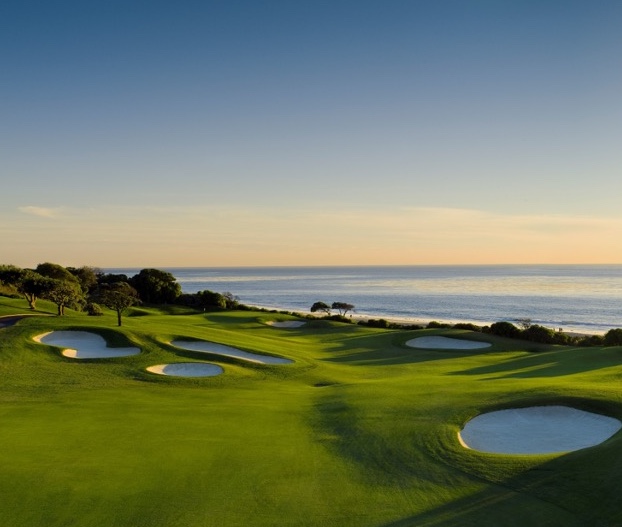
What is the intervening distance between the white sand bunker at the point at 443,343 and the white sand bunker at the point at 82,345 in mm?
23541

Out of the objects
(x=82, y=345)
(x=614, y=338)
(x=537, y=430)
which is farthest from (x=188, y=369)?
(x=614, y=338)

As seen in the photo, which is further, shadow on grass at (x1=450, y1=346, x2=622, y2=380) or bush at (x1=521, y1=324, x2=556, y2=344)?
bush at (x1=521, y1=324, x2=556, y2=344)

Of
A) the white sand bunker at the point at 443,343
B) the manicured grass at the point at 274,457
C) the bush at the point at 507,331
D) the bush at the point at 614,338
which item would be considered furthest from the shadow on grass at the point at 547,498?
the bush at the point at 507,331

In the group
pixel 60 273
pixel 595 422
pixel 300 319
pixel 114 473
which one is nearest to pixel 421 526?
pixel 114 473

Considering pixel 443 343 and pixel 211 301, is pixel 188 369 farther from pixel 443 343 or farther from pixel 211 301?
pixel 211 301

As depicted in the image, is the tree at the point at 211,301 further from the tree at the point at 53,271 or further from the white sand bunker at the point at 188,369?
the white sand bunker at the point at 188,369

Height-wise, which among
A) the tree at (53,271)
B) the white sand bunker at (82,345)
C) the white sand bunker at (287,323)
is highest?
the tree at (53,271)

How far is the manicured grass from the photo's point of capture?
994 cm

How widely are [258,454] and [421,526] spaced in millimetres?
4806

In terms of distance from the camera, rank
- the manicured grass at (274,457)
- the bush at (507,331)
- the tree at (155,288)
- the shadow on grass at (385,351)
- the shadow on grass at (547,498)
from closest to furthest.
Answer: the shadow on grass at (547,498), the manicured grass at (274,457), the shadow on grass at (385,351), the bush at (507,331), the tree at (155,288)

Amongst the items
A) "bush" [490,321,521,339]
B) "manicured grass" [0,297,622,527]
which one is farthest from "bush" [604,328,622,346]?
"manicured grass" [0,297,622,527]

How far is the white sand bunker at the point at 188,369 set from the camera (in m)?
25.6

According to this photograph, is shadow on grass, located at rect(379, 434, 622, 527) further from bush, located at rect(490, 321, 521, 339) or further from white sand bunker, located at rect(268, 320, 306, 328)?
white sand bunker, located at rect(268, 320, 306, 328)

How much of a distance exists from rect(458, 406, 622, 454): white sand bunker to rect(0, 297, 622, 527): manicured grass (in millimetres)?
464
